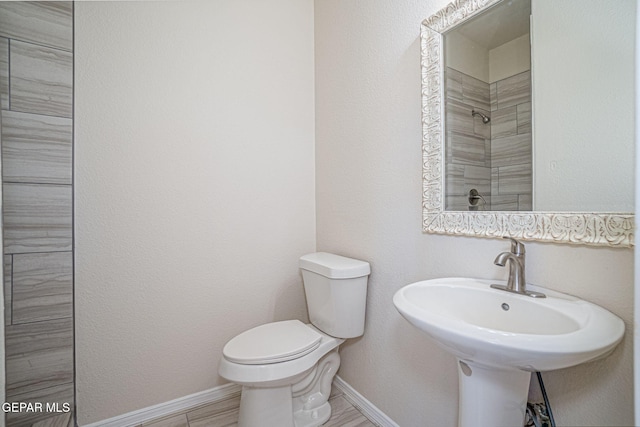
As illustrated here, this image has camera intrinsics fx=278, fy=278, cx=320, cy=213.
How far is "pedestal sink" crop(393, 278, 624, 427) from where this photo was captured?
55 cm

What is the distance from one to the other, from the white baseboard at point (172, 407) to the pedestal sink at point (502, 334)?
1.27 meters

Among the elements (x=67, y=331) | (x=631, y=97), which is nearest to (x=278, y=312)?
(x=67, y=331)

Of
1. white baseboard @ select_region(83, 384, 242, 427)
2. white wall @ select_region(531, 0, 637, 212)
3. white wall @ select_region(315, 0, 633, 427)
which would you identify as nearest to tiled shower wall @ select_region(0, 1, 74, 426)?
white baseboard @ select_region(83, 384, 242, 427)

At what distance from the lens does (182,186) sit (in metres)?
1.46

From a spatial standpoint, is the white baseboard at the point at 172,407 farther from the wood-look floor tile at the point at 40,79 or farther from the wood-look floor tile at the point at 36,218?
the wood-look floor tile at the point at 40,79

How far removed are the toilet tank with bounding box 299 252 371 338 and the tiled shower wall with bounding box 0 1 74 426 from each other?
3.68 ft

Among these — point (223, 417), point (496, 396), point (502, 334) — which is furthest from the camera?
point (223, 417)

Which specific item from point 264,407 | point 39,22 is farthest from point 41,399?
point 39,22

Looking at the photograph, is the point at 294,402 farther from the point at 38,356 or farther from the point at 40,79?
the point at 40,79

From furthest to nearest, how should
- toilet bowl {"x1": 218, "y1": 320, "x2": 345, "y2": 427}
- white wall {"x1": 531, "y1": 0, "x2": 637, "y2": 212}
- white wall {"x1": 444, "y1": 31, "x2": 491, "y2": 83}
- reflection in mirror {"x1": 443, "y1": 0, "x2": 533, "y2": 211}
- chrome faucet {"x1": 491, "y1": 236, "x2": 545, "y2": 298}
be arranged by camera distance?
toilet bowl {"x1": 218, "y1": 320, "x2": 345, "y2": 427} < white wall {"x1": 444, "y1": 31, "x2": 491, "y2": 83} < reflection in mirror {"x1": 443, "y1": 0, "x2": 533, "y2": 211} < chrome faucet {"x1": 491, "y1": 236, "x2": 545, "y2": 298} < white wall {"x1": 531, "y1": 0, "x2": 637, "y2": 212}

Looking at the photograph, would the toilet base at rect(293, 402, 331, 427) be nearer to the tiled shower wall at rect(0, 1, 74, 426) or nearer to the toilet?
the toilet

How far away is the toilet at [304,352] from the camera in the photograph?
1.14 meters

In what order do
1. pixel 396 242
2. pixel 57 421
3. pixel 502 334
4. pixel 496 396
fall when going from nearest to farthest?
pixel 502 334 → pixel 496 396 → pixel 57 421 → pixel 396 242

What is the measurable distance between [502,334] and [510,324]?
0.30 meters
